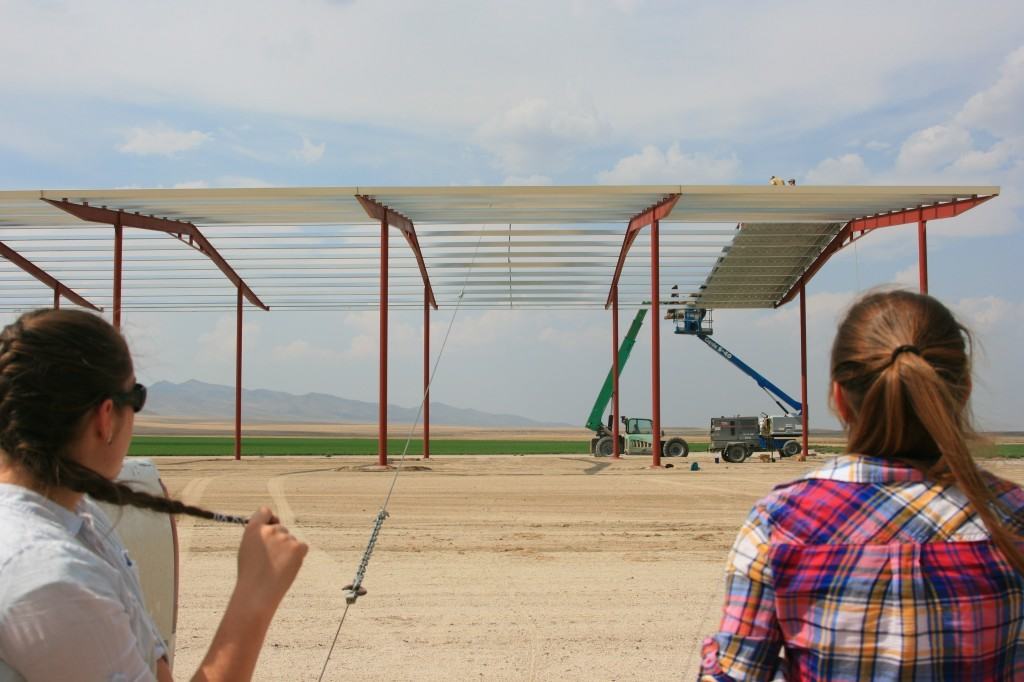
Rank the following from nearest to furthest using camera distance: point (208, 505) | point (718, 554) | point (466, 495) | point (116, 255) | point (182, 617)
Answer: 1. point (182, 617)
2. point (718, 554)
3. point (208, 505)
4. point (466, 495)
5. point (116, 255)

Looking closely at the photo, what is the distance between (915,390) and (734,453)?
30729 millimetres

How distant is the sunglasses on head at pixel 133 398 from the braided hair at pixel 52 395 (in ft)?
0.12

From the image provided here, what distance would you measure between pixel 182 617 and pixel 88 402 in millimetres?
5992

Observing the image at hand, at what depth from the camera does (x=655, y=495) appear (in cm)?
1586

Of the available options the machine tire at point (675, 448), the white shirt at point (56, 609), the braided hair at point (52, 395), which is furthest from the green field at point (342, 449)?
the white shirt at point (56, 609)

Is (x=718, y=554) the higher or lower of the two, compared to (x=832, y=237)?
lower

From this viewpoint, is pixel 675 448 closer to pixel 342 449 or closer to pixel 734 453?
pixel 734 453

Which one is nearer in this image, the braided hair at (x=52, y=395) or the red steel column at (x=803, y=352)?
the braided hair at (x=52, y=395)

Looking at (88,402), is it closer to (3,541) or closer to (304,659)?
(3,541)

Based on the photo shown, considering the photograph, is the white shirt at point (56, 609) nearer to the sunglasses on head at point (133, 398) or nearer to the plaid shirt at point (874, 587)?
the sunglasses on head at point (133, 398)

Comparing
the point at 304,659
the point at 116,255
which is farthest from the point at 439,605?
the point at 116,255

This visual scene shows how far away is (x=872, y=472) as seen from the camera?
1.84m

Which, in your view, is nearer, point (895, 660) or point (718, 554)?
point (895, 660)

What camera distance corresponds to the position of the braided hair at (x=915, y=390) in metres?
1.77
